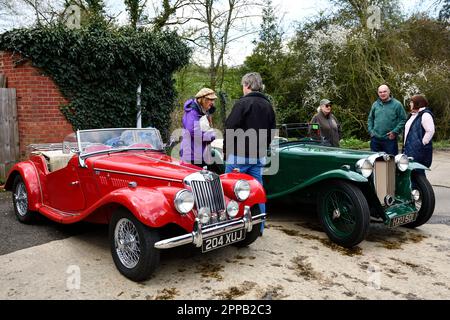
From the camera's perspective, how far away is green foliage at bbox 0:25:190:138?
7625 mm

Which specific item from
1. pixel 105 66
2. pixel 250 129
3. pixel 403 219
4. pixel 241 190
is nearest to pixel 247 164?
pixel 250 129

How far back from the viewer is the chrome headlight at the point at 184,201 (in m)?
3.40

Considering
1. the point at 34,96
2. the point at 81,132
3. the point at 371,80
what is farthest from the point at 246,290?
the point at 371,80

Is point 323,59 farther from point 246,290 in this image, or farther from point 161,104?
point 246,290

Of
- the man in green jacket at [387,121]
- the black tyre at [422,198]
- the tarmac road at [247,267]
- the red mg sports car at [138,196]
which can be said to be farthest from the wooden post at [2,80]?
the black tyre at [422,198]

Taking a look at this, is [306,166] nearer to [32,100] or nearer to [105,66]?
[105,66]

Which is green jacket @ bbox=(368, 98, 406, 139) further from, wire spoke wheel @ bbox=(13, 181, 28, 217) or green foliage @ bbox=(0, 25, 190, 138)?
wire spoke wheel @ bbox=(13, 181, 28, 217)

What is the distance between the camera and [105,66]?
27.2 feet

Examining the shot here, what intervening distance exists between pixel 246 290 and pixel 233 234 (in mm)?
595

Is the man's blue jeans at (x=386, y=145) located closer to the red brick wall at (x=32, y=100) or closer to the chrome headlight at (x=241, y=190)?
the chrome headlight at (x=241, y=190)

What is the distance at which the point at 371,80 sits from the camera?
13.5m

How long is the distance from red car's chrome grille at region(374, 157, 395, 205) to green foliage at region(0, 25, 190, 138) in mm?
5969

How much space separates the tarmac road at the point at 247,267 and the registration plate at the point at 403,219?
9.8 inches
